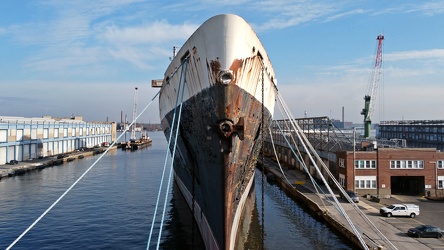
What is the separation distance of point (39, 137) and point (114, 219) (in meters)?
48.6

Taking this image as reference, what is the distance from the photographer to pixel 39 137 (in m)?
67.5

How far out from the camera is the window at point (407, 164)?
1369 inches

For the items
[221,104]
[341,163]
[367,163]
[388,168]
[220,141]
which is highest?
[221,104]

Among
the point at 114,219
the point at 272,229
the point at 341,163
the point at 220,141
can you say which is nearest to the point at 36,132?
the point at 114,219

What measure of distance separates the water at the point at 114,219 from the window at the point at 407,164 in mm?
11142

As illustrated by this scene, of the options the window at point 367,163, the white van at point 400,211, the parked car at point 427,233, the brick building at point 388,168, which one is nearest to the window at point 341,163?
the brick building at point 388,168

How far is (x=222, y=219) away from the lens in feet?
43.1

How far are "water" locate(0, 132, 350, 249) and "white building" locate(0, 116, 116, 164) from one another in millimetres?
13141

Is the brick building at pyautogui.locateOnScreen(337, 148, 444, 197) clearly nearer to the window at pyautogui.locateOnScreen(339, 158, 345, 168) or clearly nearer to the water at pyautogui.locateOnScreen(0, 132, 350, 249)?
the window at pyautogui.locateOnScreen(339, 158, 345, 168)

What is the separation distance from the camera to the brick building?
3472 centimetres

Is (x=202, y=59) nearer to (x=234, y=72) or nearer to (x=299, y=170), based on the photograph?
(x=234, y=72)

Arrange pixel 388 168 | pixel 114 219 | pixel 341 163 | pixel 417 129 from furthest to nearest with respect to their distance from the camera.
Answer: pixel 417 129 < pixel 341 163 < pixel 388 168 < pixel 114 219

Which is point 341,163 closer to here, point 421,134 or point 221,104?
point 221,104

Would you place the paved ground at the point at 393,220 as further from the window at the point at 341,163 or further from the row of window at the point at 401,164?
the window at the point at 341,163
